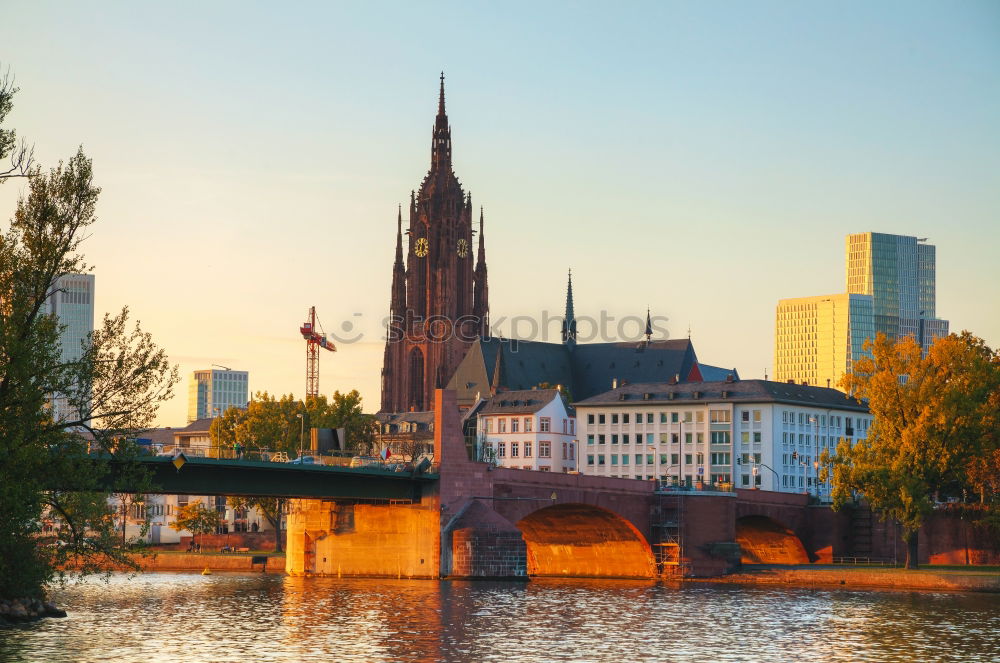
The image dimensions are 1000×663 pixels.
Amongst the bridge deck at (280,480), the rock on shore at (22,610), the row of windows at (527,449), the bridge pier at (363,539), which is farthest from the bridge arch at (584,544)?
the row of windows at (527,449)

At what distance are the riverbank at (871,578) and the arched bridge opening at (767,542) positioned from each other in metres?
15.2

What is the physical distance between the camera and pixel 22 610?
75312 millimetres

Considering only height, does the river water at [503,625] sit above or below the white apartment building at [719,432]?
below

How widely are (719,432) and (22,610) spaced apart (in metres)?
102

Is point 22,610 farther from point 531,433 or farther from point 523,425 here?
point 523,425

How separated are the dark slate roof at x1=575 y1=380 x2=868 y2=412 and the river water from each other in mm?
57310

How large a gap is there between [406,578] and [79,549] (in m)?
53.6

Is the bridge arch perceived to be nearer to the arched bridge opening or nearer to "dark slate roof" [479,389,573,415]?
the arched bridge opening

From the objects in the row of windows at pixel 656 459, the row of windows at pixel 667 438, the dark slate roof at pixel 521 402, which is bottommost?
the row of windows at pixel 656 459

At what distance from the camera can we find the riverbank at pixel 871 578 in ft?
340

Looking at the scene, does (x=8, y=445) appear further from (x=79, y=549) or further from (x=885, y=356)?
(x=885, y=356)

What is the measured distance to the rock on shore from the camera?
73875 millimetres

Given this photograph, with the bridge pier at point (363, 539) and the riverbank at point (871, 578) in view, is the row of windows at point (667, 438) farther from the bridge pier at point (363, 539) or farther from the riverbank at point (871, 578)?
the bridge pier at point (363, 539)

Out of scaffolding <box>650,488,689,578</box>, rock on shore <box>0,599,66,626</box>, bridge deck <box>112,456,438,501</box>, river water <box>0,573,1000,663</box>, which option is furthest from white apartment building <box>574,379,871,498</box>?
rock on shore <box>0,599,66,626</box>
